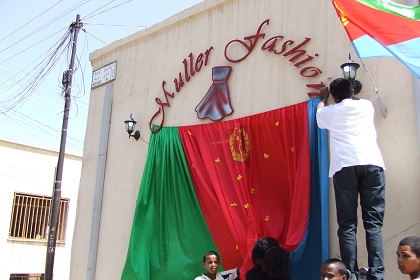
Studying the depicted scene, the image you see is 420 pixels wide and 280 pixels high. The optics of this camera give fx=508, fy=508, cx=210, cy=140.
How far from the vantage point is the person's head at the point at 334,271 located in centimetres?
350

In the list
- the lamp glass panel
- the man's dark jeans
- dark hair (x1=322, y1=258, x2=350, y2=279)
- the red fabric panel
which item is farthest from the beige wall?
dark hair (x1=322, y1=258, x2=350, y2=279)

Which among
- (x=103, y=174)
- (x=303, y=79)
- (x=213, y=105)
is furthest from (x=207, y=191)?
(x=103, y=174)

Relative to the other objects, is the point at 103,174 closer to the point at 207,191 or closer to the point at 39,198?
the point at 207,191

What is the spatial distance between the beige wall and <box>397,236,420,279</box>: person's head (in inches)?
37.9

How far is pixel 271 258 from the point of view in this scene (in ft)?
14.4

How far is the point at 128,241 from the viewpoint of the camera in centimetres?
659

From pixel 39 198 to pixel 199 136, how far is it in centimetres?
1064

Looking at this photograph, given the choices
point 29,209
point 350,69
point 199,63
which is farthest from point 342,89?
point 29,209

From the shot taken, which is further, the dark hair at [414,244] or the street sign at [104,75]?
the street sign at [104,75]

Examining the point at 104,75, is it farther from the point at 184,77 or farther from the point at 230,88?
the point at 230,88

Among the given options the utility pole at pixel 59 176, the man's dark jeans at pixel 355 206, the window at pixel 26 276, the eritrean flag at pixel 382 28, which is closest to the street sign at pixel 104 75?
the utility pole at pixel 59 176

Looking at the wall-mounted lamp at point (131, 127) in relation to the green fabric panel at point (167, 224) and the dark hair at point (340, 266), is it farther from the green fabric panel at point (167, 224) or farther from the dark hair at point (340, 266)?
the dark hair at point (340, 266)

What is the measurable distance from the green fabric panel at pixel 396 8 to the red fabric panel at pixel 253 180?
1.26 m

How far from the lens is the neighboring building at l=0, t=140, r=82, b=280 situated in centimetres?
1422
